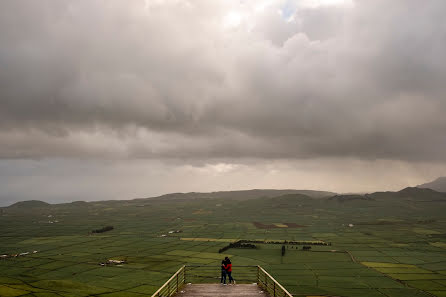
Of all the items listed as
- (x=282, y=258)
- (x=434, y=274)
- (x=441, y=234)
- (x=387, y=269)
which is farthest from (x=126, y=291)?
(x=441, y=234)

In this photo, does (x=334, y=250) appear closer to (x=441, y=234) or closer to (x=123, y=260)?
(x=123, y=260)

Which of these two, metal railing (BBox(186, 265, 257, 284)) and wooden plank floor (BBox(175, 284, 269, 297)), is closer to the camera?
wooden plank floor (BBox(175, 284, 269, 297))

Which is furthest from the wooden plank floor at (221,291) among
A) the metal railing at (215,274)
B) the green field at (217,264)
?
the metal railing at (215,274)

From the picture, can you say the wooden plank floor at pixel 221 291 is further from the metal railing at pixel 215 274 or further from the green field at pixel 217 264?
the metal railing at pixel 215 274

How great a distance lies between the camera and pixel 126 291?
58562 mm

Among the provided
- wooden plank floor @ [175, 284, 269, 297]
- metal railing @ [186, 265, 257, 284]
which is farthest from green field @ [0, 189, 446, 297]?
wooden plank floor @ [175, 284, 269, 297]

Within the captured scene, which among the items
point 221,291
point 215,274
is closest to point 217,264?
point 215,274

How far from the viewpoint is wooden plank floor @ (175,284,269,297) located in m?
20.9

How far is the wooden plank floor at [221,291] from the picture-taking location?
20.9m

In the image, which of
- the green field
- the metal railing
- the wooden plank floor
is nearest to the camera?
the wooden plank floor

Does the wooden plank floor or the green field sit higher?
the wooden plank floor

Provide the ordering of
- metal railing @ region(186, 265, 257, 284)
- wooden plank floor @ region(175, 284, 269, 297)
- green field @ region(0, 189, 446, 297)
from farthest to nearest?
metal railing @ region(186, 265, 257, 284)
green field @ region(0, 189, 446, 297)
wooden plank floor @ region(175, 284, 269, 297)

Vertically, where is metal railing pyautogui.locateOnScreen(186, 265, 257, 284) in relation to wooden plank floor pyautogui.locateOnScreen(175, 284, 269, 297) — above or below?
below

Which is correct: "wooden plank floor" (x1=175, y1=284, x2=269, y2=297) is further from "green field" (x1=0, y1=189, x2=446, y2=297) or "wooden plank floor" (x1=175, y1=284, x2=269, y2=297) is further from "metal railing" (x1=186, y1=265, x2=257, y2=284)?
"metal railing" (x1=186, y1=265, x2=257, y2=284)
